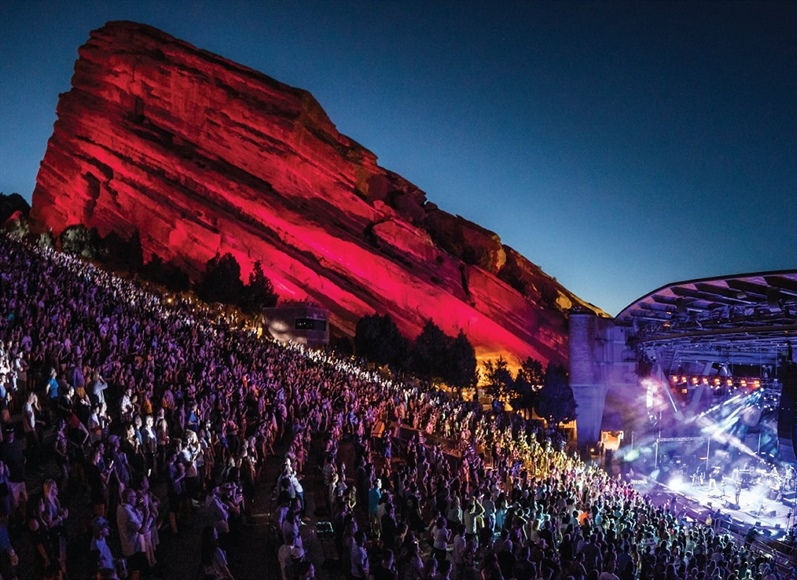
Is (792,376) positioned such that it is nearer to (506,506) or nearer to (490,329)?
(506,506)

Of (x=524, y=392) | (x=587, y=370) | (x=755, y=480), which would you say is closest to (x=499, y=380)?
(x=524, y=392)

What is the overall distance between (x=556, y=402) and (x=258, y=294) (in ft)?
86.2

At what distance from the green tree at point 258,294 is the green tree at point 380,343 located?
8.01m

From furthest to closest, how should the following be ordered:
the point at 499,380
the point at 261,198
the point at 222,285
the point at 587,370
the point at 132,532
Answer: the point at 261,198
the point at 222,285
the point at 499,380
the point at 587,370
the point at 132,532

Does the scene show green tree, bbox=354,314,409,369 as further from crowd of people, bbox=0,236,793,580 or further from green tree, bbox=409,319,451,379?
crowd of people, bbox=0,236,793,580

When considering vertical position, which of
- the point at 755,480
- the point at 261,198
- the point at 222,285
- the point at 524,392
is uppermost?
the point at 261,198

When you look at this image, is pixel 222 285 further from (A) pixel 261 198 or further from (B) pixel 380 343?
(A) pixel 261 198

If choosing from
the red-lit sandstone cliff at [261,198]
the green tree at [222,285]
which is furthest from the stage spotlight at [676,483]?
the green tree at [222,285]

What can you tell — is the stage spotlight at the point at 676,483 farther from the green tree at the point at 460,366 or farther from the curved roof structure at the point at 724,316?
the green tree at the point at 460,366

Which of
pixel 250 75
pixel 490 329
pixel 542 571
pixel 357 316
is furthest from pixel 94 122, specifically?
pixel 542 571

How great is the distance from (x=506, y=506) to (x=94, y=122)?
233ft

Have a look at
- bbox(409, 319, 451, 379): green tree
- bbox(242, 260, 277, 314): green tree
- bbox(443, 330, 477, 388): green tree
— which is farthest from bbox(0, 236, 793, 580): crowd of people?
bbox(242, 260, 277, 314): green tree

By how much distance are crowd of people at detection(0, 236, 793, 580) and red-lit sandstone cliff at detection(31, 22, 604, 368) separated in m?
40.0

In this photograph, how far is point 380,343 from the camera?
49.0 metres
